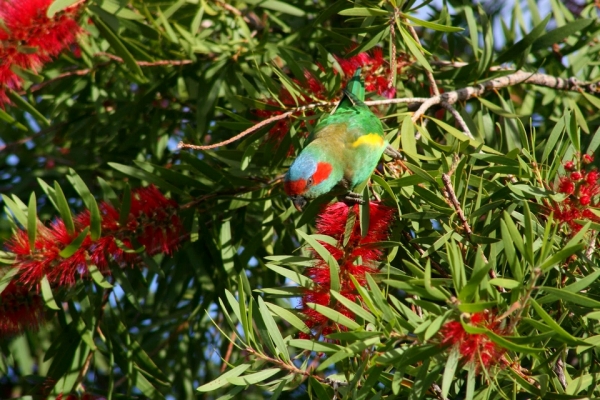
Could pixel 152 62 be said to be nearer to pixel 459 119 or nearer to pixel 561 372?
pixel 459 119

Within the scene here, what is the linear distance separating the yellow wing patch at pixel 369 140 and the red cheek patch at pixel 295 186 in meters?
0.33

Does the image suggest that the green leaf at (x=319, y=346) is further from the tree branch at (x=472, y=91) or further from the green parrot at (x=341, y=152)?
the tree branch at (x=472, y=91)

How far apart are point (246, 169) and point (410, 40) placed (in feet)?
2.72

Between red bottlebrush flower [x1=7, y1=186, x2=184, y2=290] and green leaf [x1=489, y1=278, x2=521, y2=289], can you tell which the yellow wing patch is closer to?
red bottlebrush flower [x1=7, y1=186, x2=184, y2=290]

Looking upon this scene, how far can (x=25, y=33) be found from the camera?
2.61 metres

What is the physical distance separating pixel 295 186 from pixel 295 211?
31cm

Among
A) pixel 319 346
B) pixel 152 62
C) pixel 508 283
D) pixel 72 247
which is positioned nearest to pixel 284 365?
pixel 319 346

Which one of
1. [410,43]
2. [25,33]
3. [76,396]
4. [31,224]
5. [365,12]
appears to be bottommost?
[76,396]

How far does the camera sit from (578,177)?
196 centimetres

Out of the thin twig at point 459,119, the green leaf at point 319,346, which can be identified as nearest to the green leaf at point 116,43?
the thin twig at point 459,119

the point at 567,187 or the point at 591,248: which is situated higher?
the point at 567,187

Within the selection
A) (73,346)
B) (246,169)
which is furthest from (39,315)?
(246,169)

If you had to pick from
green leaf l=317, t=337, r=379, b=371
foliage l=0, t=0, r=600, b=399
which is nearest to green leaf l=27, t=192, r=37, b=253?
foliage l=0, t=0, r=600, b=399

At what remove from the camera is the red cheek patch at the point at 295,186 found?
2510 mm
